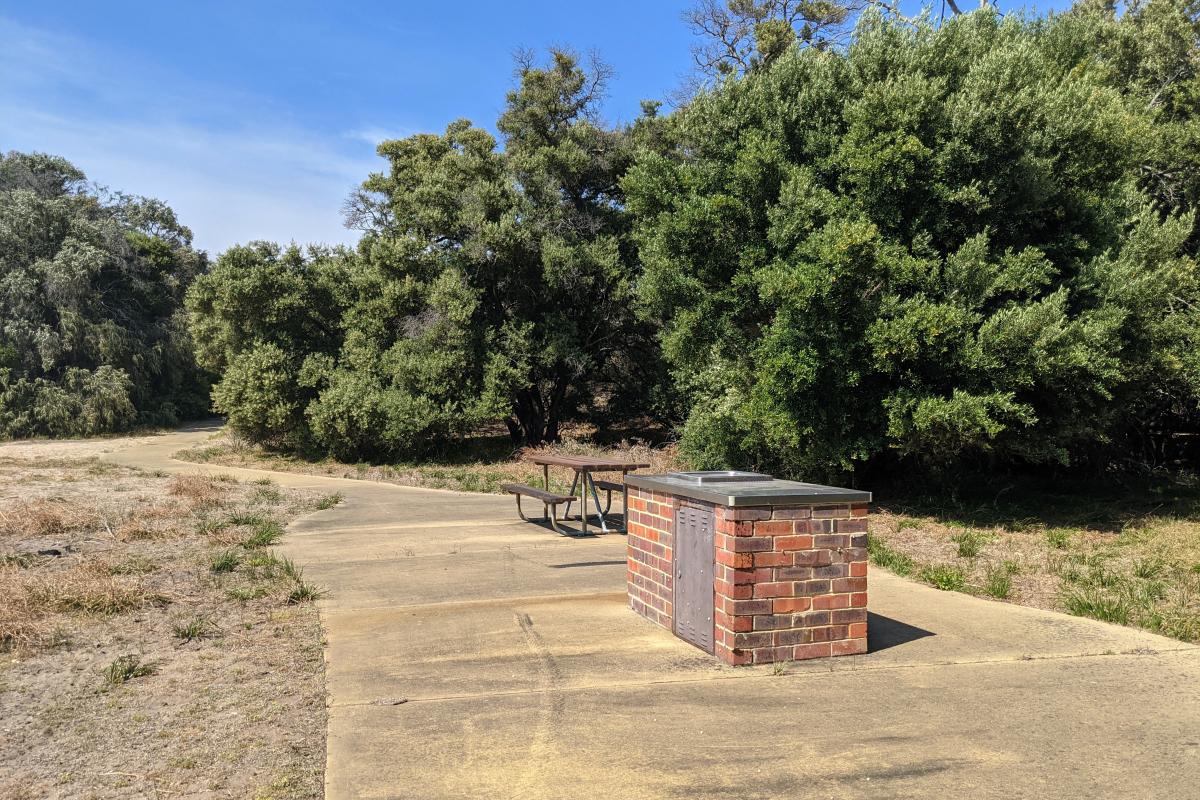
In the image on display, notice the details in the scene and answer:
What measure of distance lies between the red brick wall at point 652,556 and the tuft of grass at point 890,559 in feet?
10.9

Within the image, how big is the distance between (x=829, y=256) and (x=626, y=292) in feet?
35.2

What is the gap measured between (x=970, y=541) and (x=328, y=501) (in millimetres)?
9659

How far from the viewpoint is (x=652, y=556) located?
5734 mm

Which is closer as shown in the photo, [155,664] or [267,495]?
[155,664]

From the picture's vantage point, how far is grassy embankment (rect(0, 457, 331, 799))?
3.32 meters

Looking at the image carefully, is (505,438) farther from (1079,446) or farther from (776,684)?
(776,684)

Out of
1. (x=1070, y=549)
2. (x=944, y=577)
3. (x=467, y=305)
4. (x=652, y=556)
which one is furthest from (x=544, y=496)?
(x=467, y=305)

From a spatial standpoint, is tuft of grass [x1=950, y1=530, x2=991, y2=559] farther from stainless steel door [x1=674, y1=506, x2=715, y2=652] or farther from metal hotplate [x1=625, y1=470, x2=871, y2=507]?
stainless steel door [x1=674, y1=506, x2=715, y2=652]

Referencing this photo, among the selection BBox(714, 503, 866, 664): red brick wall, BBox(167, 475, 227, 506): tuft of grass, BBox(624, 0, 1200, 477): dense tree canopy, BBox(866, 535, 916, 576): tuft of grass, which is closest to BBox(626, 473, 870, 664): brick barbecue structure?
BBox(714, 503, 866, 664): red brick wall

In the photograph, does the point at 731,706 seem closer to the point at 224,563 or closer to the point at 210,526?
the point at 224,563

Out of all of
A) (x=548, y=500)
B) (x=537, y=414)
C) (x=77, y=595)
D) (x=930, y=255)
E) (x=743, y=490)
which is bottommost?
(x=77, y=595)

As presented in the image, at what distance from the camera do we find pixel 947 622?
5.88 metres

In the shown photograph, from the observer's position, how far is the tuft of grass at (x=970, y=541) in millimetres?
8859

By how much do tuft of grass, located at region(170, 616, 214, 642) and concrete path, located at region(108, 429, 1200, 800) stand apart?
78 centimetres
